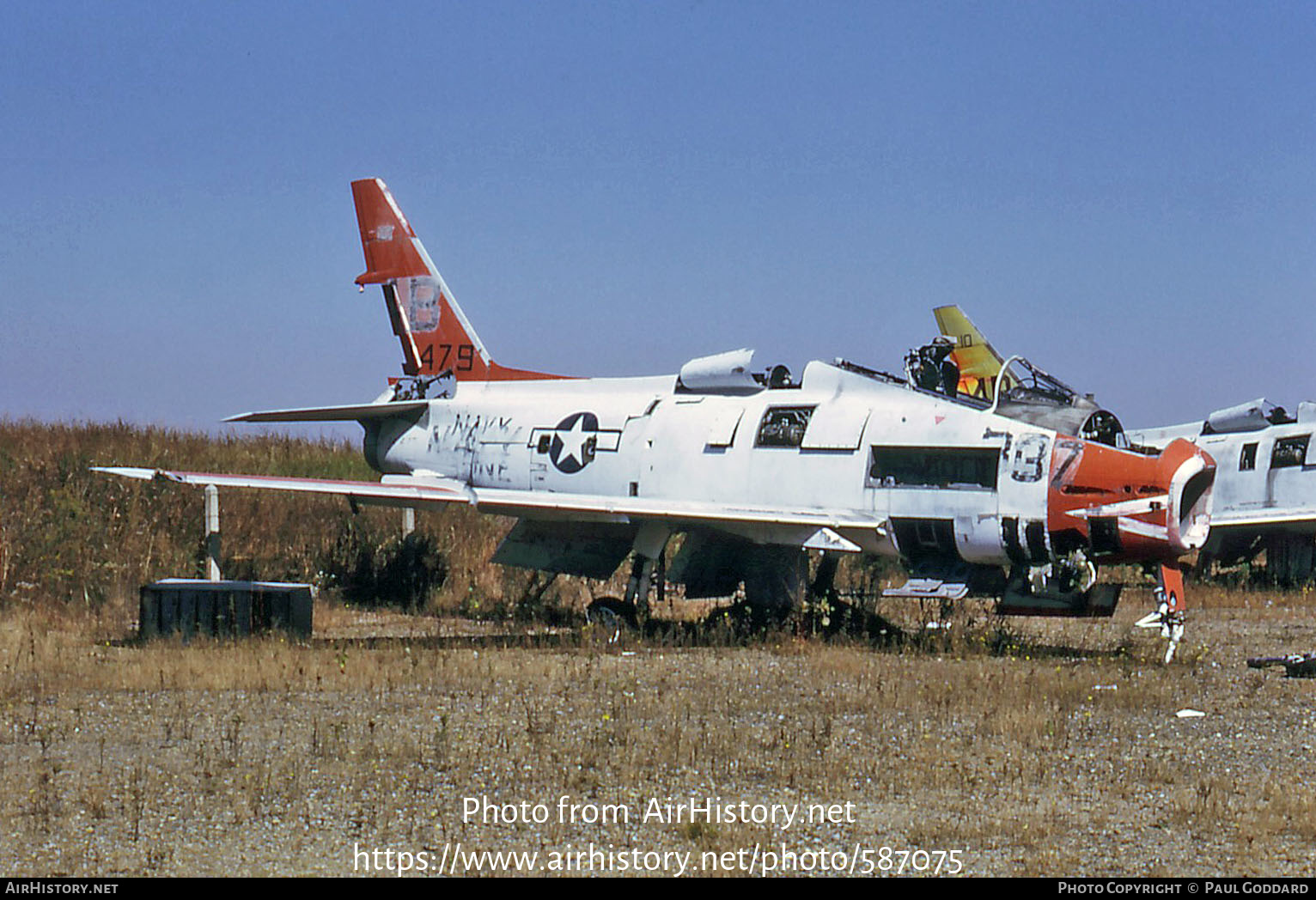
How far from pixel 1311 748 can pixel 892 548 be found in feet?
18.0

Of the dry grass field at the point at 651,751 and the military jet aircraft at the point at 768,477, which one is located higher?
the military jet aircraft at the point at 768,477

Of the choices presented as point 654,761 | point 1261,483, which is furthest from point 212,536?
point 1261,483

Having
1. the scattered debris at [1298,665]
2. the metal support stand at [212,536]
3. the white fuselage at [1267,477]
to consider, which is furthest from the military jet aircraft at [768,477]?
the white fuselage at [1267,477]

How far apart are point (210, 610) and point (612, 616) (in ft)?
14.4

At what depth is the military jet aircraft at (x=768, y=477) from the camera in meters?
14.1

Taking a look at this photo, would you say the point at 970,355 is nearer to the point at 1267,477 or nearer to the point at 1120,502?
the point at 1267,477

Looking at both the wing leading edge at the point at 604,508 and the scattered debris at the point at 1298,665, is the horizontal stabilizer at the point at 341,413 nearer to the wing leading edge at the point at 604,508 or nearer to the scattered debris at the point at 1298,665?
the wing leading edge at the point at 604,508

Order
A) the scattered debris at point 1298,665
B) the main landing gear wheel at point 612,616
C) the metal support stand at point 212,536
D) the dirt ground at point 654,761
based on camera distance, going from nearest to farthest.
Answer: the dirt ground at point 654,761
the scattered debris at point 1298,665
the main landing gear wheel at point 612,616
the metal support stand at point 212,536

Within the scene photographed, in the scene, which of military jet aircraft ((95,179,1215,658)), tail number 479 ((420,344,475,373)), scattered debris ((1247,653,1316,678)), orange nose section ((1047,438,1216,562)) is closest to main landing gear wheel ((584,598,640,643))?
military jet aircraft ((95,179,1215,658))

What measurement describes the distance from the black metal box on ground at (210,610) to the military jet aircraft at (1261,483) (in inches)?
399

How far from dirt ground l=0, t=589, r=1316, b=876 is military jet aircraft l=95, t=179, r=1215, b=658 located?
114 cm

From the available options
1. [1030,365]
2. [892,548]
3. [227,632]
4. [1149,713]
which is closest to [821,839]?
[1149,713]

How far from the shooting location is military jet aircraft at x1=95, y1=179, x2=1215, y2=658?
1412 centimetres

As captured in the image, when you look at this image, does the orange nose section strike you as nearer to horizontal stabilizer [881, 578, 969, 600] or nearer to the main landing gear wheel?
horizontal stabilizer [881, 578, 969, 600]
